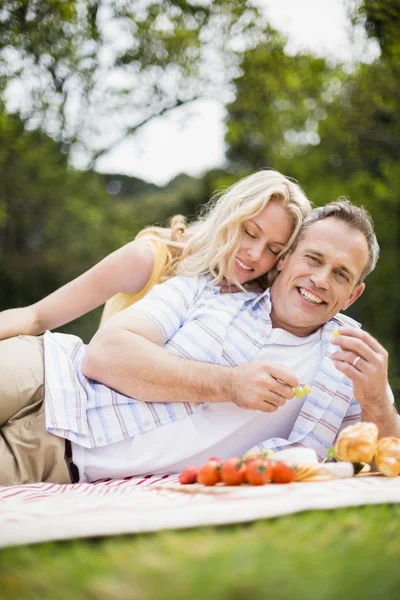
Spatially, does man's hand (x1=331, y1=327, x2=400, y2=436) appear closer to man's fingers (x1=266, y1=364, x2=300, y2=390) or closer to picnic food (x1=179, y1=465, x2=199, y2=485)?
man's fingers (x1=266, y1=364, x2=300, y2=390)

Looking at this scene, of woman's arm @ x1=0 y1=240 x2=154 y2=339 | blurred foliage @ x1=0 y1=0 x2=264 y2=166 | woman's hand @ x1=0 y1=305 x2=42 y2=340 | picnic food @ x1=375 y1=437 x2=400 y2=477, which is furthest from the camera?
blurred foliage @ x1=0 y1=0 x2=264 y2=166

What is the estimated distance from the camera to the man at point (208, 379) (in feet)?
11.2

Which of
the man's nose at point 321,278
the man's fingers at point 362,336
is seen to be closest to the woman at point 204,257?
the man's nose at point 321,278

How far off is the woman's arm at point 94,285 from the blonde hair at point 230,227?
167 millimetres

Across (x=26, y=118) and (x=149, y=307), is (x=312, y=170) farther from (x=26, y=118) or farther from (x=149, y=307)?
(x=149, y=307)

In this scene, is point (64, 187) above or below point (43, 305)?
above

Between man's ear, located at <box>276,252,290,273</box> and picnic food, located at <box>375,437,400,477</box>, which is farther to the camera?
man's ear, located at <box>276,252,290,273</box>

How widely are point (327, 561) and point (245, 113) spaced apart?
15012 millimetres

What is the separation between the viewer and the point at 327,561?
176cm

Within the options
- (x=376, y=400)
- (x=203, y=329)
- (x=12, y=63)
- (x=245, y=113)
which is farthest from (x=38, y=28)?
(x=376, y=400)

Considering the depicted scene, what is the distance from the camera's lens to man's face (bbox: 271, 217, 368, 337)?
376 cm

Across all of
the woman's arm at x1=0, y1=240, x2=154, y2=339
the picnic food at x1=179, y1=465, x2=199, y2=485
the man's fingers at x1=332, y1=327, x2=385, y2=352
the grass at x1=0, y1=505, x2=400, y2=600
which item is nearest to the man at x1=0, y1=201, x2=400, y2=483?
the man's fingers at x1=332, y1=327, x2=385, y2=352

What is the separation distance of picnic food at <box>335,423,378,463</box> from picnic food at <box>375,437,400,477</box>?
57 millimetres

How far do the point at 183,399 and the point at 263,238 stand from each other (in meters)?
1.04
